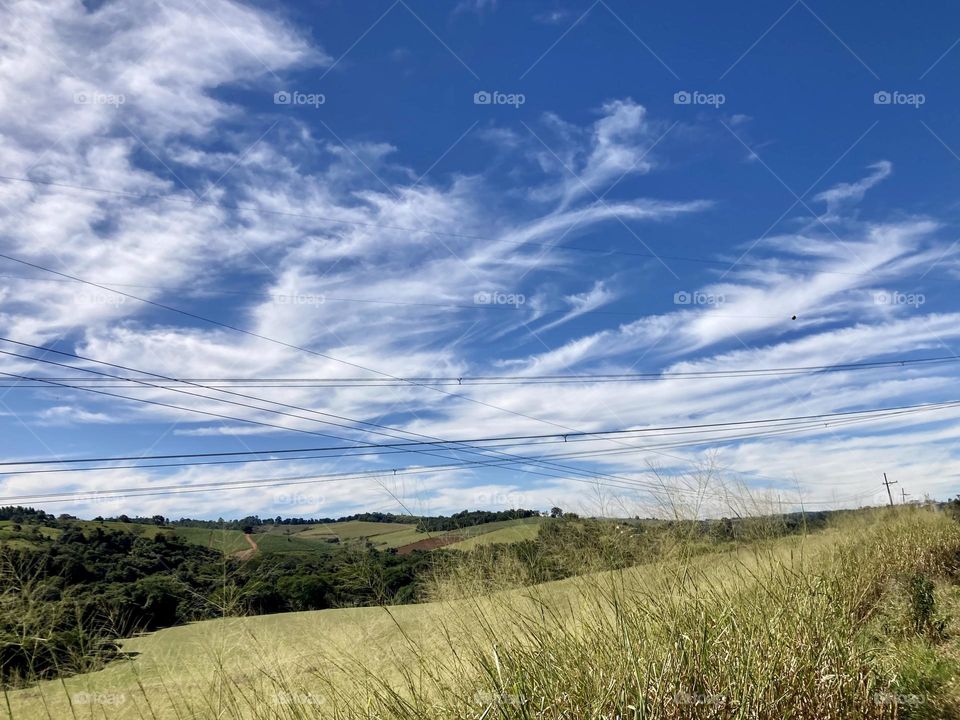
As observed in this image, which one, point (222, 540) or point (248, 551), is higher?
point (222, 540)

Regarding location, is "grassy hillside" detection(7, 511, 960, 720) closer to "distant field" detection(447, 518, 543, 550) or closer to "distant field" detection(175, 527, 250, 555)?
"distant field" detection(175, 527, 250, 555)

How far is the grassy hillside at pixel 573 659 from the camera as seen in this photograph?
12.0 ft

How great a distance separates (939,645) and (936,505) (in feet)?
49.9

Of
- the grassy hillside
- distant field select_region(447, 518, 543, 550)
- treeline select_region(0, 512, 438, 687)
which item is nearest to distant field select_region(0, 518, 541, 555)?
distant field select_region(447, 518, 543, 550)

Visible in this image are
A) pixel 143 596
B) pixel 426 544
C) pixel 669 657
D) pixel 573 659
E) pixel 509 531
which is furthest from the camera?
pixel 509 531

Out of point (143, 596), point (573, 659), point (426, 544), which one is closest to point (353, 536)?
point (426, 544)

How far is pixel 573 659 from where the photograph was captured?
4.01m

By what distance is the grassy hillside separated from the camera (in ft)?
12.0

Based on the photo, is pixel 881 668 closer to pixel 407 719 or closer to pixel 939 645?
pixel 939 645

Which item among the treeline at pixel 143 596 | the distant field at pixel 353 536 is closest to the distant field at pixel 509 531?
the distant field at pixel 353 536

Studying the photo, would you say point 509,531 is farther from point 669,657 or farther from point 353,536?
point 669,657

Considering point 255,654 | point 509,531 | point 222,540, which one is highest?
point 222,540

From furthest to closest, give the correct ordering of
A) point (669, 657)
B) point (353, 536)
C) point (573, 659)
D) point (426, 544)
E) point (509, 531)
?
point (509, 531)
point (426, 544)
point (353, 536)
point (573, 659)
point (669, 657)

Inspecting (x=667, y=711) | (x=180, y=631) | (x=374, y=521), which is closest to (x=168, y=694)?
(x=180, y=631)
